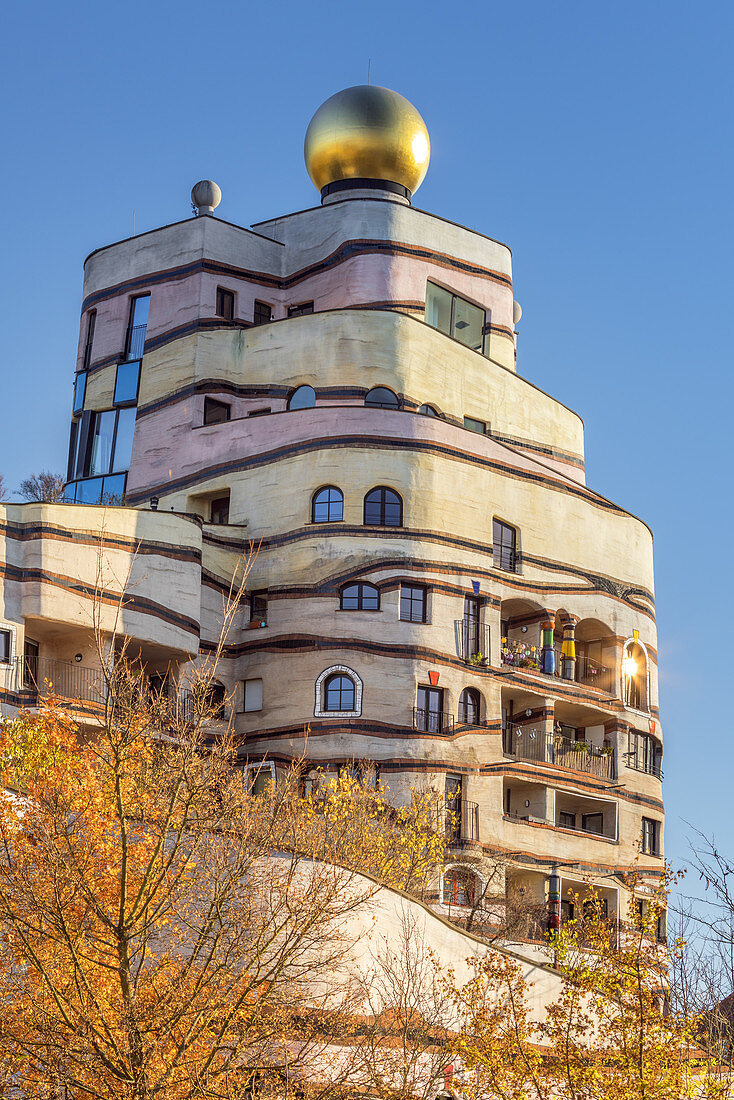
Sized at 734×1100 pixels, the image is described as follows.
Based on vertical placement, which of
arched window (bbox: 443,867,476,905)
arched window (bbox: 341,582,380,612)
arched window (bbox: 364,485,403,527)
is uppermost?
arched window (bbox: 364,485,403,527)

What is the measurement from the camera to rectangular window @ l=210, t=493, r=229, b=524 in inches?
1320

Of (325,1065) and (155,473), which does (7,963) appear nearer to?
(325,1065)

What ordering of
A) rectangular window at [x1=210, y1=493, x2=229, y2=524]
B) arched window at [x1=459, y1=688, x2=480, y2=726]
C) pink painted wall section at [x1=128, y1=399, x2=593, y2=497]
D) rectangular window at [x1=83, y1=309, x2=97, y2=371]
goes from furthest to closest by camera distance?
1. rectangular window at [x1=83, y1=309, x2=97, y2=371]
2. rectangular window at [x1=210, y1=493, x2=229, y2=524]
3. pink painted wall section at [x1=128, y1=399, x2=593, y2=497]
4. arched window at [x1=459, y1=688, x2=480, y2=726]

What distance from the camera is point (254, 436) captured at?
107ft

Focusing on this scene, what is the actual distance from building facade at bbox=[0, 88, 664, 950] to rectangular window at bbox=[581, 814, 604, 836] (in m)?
0.10

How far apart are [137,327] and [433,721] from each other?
1248 cm

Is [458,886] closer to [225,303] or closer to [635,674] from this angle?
[635,674]

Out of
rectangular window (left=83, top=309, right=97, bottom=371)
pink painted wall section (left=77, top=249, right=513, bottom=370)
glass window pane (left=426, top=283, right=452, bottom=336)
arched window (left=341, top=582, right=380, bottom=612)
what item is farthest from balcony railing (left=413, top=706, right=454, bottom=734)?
rectangular window (left=83, top=309, right=97, bottom=371)

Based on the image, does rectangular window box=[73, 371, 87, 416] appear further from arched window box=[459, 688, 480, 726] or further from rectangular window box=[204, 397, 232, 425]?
arched window box=[459, 688, 480, 726]

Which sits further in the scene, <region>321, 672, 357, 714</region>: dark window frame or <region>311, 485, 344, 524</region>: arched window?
<region>311, 485, 344, 524</region>: arched window

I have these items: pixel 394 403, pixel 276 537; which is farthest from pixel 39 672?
pixel 394 403

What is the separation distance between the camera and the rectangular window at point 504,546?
33219 millimetres

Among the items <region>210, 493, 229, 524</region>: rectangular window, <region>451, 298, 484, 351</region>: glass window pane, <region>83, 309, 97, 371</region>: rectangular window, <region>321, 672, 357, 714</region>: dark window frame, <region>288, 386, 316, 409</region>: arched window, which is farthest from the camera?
<region>451, 298, 484, 351</region>: glass window pane

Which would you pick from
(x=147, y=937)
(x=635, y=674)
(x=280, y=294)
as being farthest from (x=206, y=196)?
(x=147, y=937)
